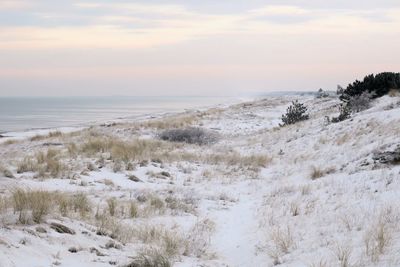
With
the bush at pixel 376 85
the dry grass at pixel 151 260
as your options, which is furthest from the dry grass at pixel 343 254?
the bush at pixel 376 85

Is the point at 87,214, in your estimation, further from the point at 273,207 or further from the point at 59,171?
the point at 59,171

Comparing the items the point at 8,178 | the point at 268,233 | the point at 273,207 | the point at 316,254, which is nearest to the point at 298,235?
the point at 268,233

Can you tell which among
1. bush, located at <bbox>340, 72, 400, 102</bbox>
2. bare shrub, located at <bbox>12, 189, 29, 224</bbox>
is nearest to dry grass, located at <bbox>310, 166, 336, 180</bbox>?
bare shrub, located at <bbox>12, 189, 29, 224</bbox>

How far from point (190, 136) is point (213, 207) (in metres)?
14.6

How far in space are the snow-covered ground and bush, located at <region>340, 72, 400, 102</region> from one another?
26.1ft

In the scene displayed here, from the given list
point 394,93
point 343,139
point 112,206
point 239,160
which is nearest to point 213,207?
point 112,206

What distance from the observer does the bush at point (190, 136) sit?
22.9 metres

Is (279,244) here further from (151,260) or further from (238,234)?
(151,260)

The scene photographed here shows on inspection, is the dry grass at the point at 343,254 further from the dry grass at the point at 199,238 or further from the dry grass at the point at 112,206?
the dry grass at the point at 112,206

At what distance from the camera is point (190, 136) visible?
2347 cm

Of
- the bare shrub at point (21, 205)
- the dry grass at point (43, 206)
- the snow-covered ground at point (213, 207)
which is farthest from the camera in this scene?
the dry grass at point (43, 206)

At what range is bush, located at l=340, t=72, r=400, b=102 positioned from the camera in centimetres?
2322

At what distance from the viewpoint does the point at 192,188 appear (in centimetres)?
1098

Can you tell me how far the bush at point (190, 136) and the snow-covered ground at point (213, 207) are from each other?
6524 millimetres
